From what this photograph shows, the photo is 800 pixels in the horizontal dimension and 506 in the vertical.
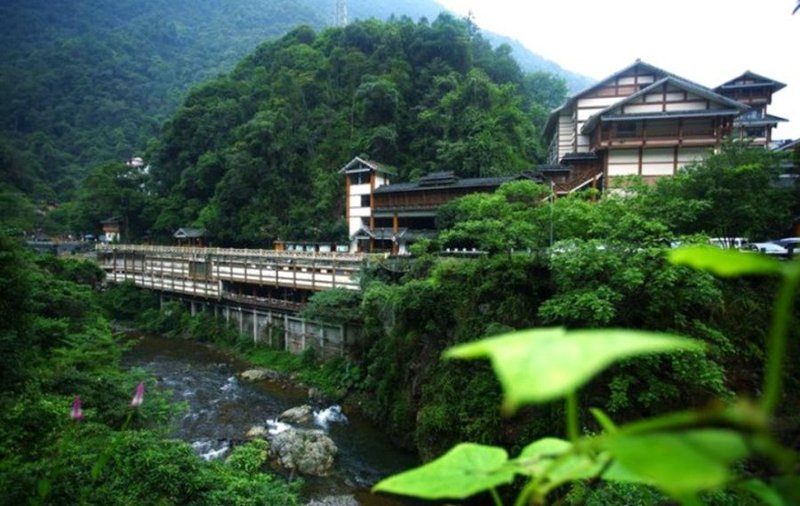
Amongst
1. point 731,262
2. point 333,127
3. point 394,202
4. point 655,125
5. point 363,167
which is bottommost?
point 731,262

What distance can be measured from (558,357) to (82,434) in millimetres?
7961

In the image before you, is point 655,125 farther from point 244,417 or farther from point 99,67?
point 99,67

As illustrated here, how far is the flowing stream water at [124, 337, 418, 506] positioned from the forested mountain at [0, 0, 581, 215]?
117ft

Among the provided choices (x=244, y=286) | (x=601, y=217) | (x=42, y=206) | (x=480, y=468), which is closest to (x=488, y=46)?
(x=244, y=286)

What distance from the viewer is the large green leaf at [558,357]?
337 mm

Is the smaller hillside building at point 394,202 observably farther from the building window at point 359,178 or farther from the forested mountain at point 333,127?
the forested mountain at point 333,127

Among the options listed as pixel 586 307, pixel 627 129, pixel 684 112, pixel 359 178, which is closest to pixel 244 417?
pixel 586 307

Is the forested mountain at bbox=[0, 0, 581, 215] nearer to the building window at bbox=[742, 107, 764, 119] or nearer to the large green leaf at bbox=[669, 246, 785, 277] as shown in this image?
the large green leaf at bbox=[669, 246, 785, 277]

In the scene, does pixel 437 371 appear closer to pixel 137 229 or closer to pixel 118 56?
pixel 137 229

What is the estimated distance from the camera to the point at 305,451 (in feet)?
38.5

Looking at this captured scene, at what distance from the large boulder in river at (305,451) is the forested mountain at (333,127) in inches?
816

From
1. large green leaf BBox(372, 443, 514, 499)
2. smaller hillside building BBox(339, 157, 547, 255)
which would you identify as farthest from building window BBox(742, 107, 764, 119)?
large green leaf BBox(372, 443, 514, 499)

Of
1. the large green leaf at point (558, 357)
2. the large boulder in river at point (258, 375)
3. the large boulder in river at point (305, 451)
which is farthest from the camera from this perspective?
the large boulder in river at point (258, 375)

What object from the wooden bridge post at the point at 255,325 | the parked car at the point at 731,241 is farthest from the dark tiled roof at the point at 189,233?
the parked car at the point at 731,241
